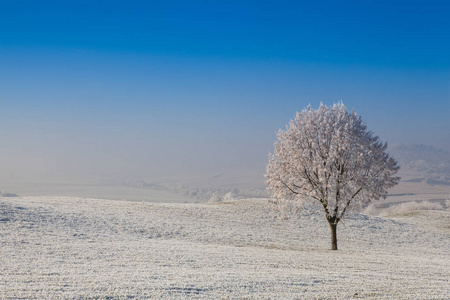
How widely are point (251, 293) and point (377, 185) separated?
67.0 ft

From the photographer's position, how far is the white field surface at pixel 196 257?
Result: 14625 mm

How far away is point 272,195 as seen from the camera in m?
33.9

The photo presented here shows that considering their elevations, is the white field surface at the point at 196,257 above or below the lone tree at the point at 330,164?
below

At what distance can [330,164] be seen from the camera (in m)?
30.6

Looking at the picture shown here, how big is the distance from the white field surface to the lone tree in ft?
15.8

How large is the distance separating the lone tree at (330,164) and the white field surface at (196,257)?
4.81 metres

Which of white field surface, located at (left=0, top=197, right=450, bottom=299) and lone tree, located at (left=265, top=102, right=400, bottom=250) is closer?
white field surface, located at (left=0, top=197, right=450, bottom=299)

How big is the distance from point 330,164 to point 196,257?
14.0 m

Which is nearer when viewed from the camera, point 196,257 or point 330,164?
point 196,257

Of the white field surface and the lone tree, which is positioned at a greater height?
the lone tree

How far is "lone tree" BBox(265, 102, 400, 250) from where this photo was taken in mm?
30594

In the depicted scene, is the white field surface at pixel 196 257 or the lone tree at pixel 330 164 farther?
the lone tree at pixel 330 164

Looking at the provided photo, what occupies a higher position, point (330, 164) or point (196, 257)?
point (330, 164)

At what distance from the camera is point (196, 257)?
74.9 feet
